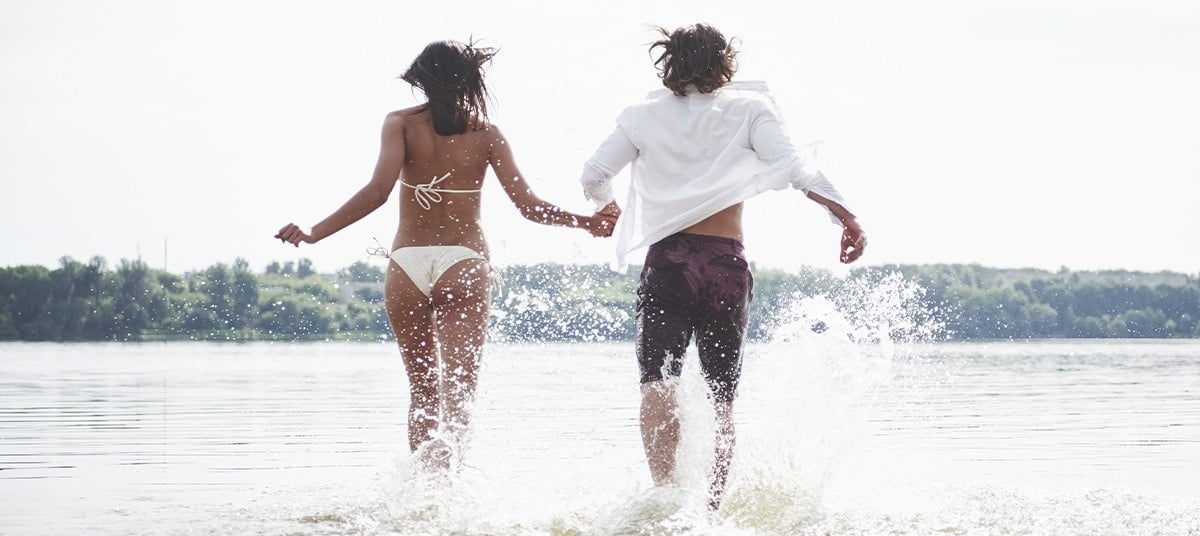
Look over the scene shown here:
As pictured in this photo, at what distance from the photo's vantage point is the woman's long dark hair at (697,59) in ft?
17.0

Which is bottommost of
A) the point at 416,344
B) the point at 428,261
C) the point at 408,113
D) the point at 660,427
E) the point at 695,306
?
the point at 660,427

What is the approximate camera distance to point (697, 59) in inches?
204

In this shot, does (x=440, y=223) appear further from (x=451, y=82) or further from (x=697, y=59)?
(x=697, y=59)

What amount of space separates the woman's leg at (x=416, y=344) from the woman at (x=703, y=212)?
997 mm

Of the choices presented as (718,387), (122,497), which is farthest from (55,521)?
(718,387)

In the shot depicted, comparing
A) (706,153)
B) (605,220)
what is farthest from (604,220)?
(706,153)

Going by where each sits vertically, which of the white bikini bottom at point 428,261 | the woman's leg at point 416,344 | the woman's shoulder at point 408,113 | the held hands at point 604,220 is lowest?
the woman's leg at point 416,344

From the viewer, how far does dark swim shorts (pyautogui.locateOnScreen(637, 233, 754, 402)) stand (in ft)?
17.0

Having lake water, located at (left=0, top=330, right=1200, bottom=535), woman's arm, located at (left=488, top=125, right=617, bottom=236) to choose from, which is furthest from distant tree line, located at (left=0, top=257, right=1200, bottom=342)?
woman's arm, located at (left=488, top=125, right=617, bottom=236)

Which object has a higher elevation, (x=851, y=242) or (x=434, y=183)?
(x=434, y=183)

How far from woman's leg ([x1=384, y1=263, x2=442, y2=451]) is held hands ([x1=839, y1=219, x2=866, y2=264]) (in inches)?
69.3

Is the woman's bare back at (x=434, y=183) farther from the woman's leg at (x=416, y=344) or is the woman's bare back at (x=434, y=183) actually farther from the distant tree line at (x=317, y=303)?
the distant tree line at (x=317, y=303)

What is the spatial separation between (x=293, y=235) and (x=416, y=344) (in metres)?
0.69

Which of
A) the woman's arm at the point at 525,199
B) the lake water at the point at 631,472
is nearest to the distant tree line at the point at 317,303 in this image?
the lake water at the point at 631,472
